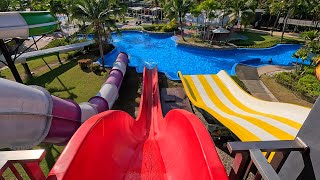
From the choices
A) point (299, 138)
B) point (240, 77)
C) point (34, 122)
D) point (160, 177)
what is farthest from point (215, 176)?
point (240, 77)

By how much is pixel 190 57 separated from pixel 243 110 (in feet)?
49.7

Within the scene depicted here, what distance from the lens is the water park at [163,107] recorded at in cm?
321

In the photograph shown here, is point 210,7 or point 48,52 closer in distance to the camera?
point 48,52

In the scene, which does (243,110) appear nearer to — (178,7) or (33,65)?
(178,7)

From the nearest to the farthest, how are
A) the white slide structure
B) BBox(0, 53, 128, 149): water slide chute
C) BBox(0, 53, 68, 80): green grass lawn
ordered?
BBox(0, 53, 128, 149): water slide chute < the white slide structure < BBox(0, 53, 68, 80): green grass lawn

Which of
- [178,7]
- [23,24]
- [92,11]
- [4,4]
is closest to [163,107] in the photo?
[23,24]

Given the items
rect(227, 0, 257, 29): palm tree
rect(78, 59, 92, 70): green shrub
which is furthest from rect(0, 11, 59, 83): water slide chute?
rect(227, 0, 257, 29): palm tree

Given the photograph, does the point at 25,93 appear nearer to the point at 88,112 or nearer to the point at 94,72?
the point at 88,112

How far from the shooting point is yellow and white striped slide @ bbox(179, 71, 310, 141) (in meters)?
7.41

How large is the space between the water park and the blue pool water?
0.13 metres

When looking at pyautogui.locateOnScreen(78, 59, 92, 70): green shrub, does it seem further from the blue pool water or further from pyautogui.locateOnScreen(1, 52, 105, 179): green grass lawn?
the blue pool water

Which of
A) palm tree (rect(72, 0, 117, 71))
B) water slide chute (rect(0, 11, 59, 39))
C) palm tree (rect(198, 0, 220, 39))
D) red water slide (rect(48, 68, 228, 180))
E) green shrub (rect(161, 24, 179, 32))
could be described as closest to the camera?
red water slide (rect(48, 68, 228, 180))

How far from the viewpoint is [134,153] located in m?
7.62

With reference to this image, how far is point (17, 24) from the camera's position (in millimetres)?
10125
